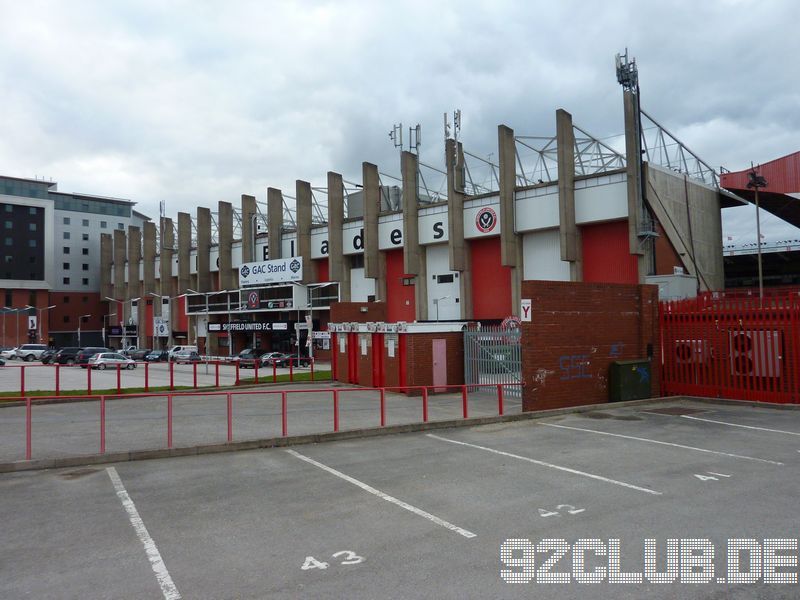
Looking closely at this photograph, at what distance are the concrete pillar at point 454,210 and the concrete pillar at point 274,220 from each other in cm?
2228

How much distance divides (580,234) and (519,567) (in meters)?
36.8

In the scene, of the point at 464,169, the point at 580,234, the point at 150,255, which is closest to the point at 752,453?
the point at 580,234

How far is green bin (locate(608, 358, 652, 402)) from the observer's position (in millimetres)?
17719

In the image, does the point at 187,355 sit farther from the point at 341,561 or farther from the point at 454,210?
the point at 341,561

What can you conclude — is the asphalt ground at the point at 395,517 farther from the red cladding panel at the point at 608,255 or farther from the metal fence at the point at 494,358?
the red cladding panel at the point at 608,255

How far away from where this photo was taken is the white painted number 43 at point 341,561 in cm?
585

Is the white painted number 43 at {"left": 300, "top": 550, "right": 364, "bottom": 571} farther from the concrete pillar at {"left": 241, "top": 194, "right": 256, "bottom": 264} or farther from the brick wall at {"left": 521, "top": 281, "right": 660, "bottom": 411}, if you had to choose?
the concrete pillar at {"left": 241, "top": 194, "right": 256, "bottom": 264}

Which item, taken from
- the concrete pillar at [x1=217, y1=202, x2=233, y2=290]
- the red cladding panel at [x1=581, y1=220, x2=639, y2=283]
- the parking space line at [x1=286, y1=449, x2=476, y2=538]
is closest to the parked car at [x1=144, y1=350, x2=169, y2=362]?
the concrete pillar at [x1=217, y1=202, x2=233, y2=290]

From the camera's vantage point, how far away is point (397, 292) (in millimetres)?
53281

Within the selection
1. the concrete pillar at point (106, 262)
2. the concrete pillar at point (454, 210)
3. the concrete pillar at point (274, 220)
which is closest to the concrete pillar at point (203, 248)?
the concrete pillar at point (274, 220)

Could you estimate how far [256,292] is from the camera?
61.8 metres

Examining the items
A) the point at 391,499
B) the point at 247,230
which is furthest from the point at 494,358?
the point at 247,230

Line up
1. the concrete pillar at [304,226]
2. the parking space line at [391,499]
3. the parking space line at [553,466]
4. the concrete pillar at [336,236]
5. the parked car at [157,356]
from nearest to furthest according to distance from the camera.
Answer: the parking space line at [391,499], the parking space line at [553,466], the concrete pillar at [336,236], the parked car at [157,356], the concrete pillar at [304,226]

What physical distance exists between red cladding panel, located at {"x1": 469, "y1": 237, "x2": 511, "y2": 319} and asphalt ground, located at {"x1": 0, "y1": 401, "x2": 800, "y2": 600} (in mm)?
32985
